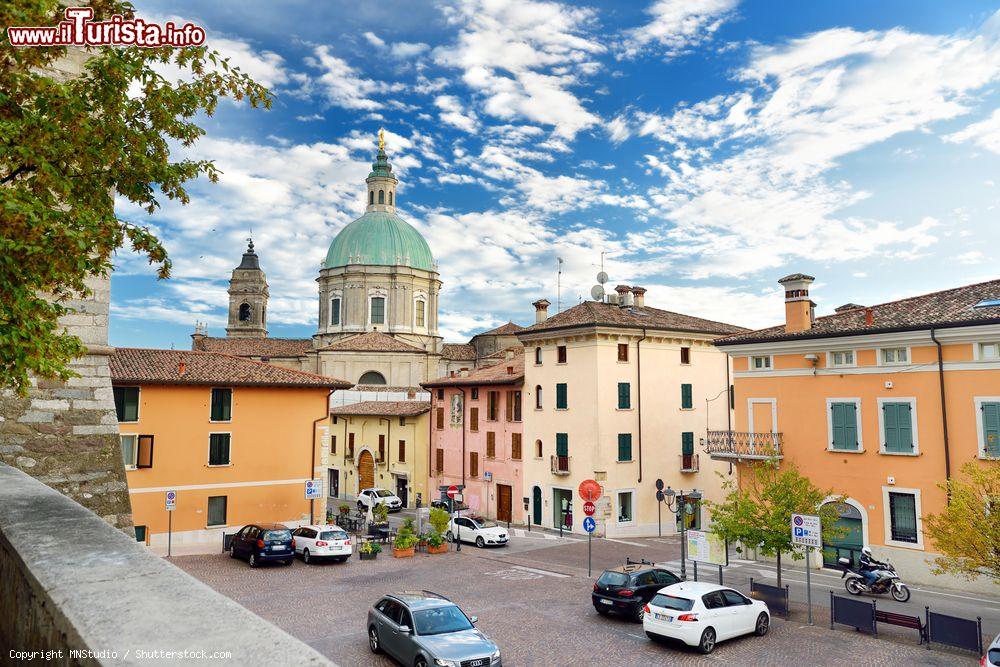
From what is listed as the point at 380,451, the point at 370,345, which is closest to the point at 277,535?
the point at 380,451

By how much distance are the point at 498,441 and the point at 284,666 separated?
37.5 meters

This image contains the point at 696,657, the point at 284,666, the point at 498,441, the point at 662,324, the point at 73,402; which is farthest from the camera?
the point at 498,441

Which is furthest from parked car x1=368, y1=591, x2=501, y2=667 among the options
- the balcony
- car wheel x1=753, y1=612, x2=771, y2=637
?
the balcony

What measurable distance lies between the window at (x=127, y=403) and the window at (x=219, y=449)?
3361 mm

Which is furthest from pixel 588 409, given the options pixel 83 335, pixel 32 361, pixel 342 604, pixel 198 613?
pixel 198 613

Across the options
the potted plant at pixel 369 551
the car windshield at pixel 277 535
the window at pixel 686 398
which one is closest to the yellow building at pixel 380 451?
the potted plant at pixel 369 551

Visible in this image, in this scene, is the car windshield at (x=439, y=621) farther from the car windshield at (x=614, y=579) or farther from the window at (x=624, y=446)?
the window at (x=624, y=446)

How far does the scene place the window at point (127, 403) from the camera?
93.3 feet

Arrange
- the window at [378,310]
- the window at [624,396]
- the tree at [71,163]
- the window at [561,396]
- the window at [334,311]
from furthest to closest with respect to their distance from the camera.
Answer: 1. the window at [334,311]
2. the window at [378,310]
3. the window at [561,396]
4. the window at [624,396]
5. the tree at [71,163]

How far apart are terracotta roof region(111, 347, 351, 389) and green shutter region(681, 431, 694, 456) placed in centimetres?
1882

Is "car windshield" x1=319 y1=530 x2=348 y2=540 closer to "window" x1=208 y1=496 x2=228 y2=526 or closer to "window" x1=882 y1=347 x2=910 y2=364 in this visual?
"window" x1=208 y1=496 x2=228 y2=526

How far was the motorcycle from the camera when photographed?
65.8 feet

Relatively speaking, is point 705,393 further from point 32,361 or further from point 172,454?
point 32,361

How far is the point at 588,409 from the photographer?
34500 mm
